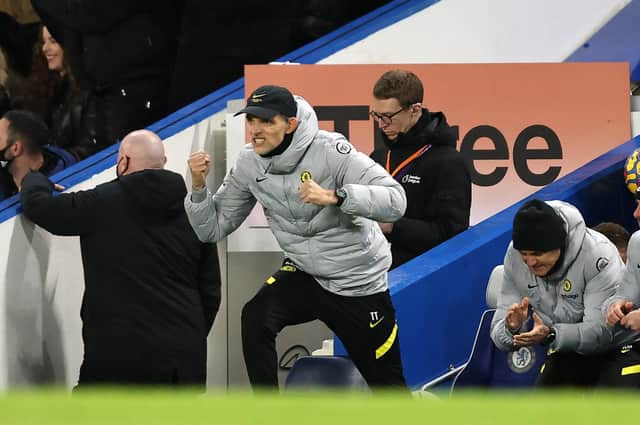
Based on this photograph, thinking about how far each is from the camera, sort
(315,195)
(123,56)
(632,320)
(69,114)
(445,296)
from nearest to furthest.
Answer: (315,195) → (632,320) → (445,296) → (123,56) → (69,114)

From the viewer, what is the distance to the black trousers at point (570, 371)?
199 inches

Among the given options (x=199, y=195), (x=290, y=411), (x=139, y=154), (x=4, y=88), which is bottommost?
(x=290, y=411)

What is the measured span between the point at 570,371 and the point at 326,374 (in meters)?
1.01

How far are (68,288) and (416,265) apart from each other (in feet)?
6.44

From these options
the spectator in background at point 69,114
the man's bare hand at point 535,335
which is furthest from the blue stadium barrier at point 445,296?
the spectator in background at point 69,114

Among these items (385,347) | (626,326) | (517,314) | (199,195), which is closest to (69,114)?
(199,195)

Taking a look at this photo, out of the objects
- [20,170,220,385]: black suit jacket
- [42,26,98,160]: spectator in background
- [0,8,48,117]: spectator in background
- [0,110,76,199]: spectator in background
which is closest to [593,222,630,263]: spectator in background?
[20,170,220,385]: black suit jacket

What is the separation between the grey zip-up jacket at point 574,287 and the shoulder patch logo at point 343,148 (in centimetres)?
85

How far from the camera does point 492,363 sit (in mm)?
5746

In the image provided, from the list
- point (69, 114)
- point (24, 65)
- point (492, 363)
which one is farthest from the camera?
point (24, 65)

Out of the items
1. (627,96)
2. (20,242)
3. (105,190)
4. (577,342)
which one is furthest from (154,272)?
(627,96)

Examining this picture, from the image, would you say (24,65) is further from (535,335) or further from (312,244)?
(535,335)

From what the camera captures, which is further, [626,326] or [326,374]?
[326,374]

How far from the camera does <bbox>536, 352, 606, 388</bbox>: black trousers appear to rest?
199 inches
